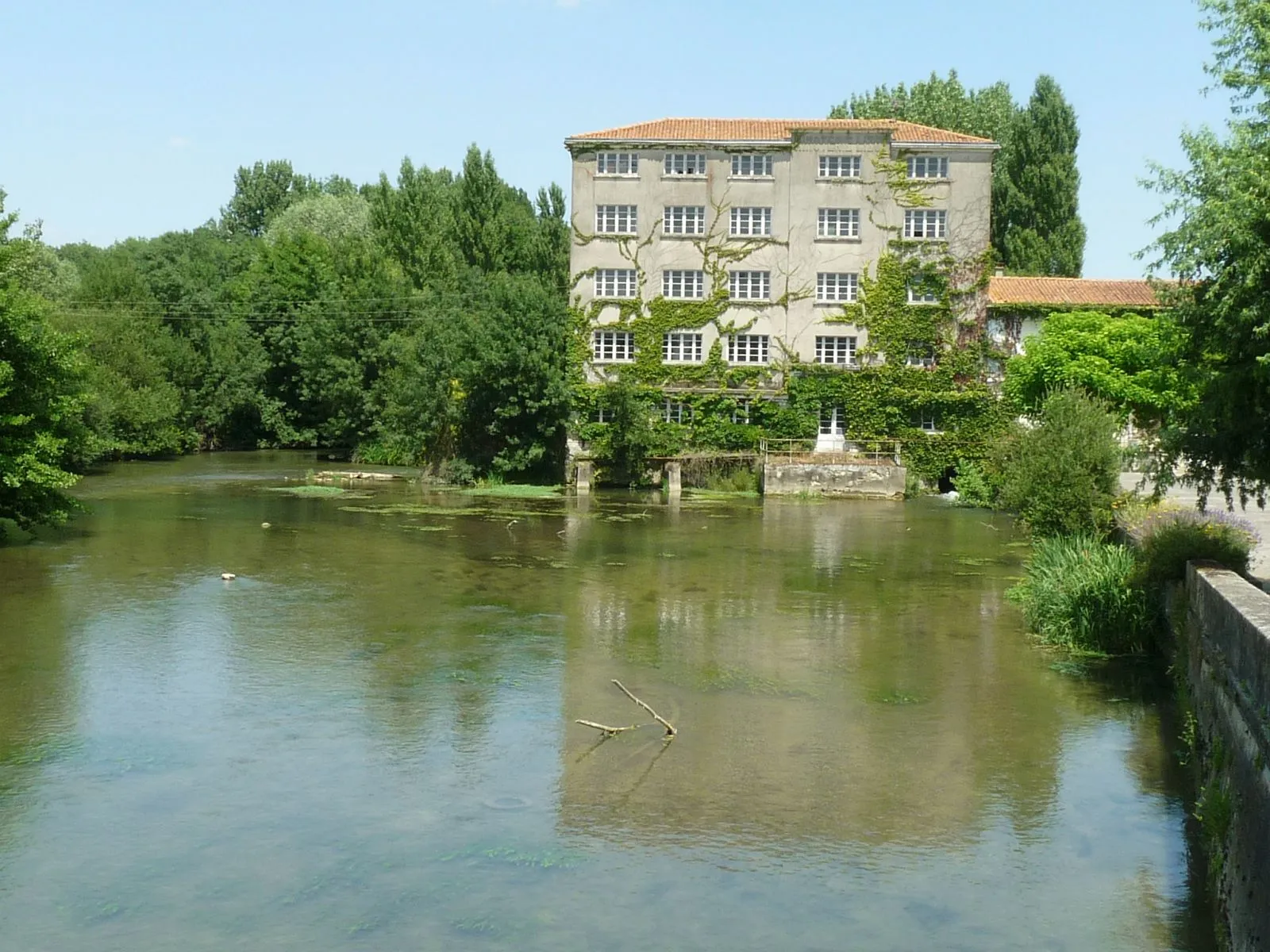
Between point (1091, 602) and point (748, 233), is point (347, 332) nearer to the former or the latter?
point (748, 233)

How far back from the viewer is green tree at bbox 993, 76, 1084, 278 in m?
67.4

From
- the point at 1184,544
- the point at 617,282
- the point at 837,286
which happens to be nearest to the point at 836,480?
the point at 837,286

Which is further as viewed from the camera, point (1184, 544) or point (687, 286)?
point (687, 286)

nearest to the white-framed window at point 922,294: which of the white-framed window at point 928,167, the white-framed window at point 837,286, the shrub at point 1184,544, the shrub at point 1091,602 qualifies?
the white-framed window at point 837,286

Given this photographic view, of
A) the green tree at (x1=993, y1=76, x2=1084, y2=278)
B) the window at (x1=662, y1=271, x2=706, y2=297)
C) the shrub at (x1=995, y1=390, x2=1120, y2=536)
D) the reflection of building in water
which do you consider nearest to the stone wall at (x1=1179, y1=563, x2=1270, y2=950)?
the reflection of building in water

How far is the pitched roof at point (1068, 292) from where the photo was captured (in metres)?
52.6

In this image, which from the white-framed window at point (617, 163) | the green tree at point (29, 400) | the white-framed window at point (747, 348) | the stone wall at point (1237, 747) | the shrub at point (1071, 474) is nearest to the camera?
the stone wall at point (1237, 747)

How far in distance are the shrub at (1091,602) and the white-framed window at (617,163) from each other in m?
35.6

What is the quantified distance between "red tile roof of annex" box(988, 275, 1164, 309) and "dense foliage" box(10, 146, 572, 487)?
732 inches

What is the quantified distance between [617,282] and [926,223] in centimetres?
1329

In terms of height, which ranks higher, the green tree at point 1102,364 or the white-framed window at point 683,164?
the white-framed window at point 683,164

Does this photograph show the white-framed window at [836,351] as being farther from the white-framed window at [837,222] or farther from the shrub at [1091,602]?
the shrub at [1091,602]

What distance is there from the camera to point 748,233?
56031mm

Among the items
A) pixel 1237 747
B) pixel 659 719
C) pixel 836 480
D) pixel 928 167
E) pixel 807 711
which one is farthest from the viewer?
pixel 928 167
